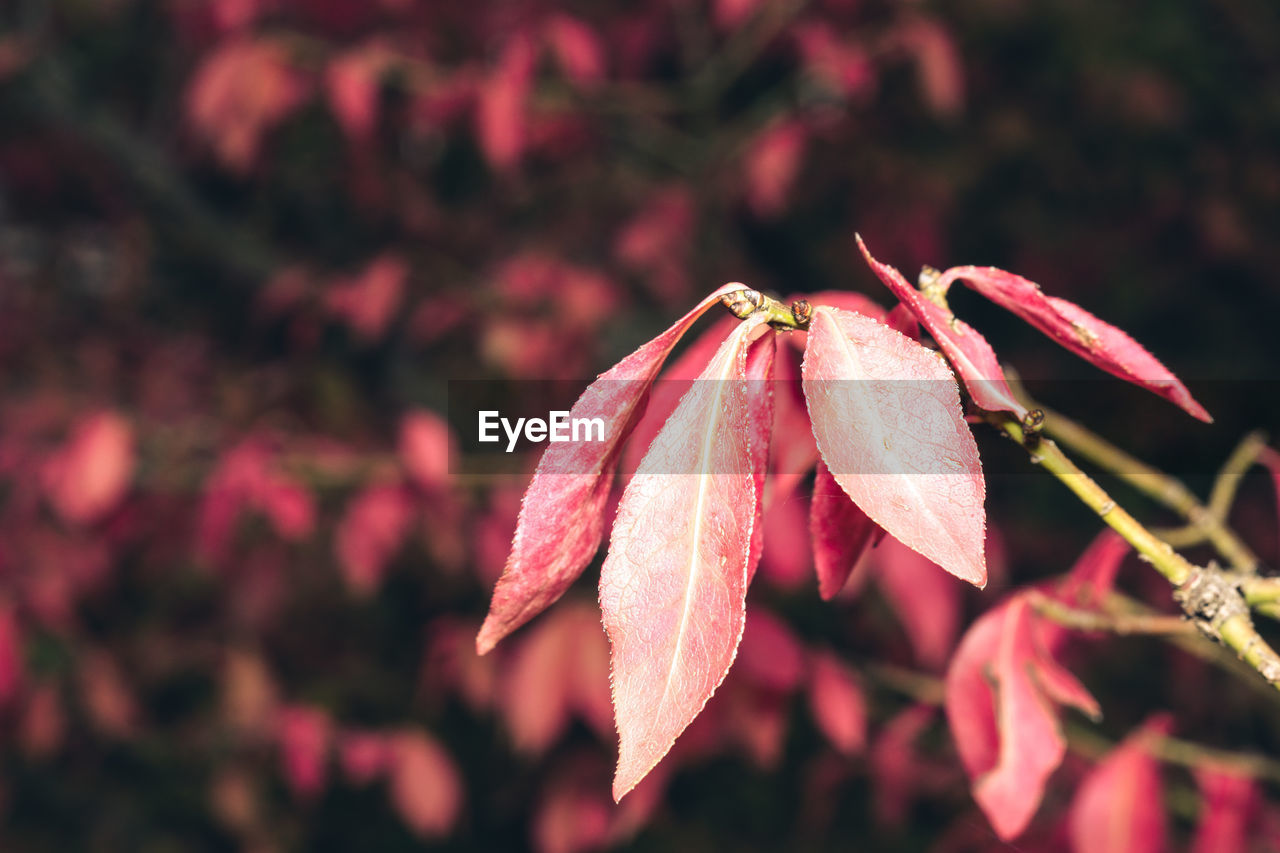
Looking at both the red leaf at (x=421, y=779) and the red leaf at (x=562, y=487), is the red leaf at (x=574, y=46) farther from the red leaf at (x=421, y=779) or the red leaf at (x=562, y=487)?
the red leaf at (x=562, y=487)

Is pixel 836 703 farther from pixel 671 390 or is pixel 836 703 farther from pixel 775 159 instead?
pixel 775 159

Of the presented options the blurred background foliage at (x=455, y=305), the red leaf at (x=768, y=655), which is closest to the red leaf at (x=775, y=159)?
the blurred background foliage at (x=455, y=305)

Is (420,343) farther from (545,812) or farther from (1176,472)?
(1176,472)

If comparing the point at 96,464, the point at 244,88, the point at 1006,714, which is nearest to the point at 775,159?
the point at 244,88

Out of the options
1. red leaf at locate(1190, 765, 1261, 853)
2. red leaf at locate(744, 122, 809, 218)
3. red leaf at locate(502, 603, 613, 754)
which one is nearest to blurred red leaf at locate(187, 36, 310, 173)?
red leaf at locate(744, 122, 809, 218)

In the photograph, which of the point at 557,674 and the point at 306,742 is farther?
the point at 306,742

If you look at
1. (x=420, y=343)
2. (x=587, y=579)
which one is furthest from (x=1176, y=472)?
(x=420, y=343)
